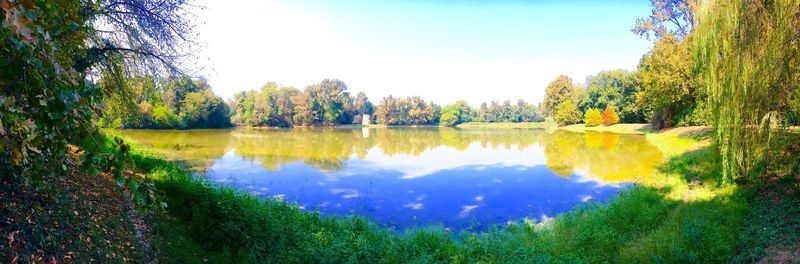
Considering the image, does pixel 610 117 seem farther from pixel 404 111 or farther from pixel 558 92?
pixel 404 111

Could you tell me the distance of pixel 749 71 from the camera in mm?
7852

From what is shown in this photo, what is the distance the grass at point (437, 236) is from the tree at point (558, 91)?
63387 mm

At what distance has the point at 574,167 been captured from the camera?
18.2 meters

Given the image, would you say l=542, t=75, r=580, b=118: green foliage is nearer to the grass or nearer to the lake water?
the lake water

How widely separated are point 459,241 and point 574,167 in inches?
476

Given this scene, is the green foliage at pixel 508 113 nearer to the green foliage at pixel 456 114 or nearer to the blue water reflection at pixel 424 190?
the green foliage at pixel 456 114

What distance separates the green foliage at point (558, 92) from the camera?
68812mm

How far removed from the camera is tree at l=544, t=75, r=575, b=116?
2709 inches

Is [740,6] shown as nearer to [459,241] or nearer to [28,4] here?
[459,241]

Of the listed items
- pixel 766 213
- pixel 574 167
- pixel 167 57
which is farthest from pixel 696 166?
pixel 167 57

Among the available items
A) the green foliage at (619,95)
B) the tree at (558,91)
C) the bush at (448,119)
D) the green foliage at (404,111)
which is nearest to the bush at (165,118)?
the green foliage at (404,111)

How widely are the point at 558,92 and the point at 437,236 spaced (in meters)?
68.1

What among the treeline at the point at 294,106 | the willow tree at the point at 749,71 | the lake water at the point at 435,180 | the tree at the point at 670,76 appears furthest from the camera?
the treeline at the point at 294,106

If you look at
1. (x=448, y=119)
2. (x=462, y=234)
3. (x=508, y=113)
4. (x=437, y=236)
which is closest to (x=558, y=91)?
(x=448, y=119)
